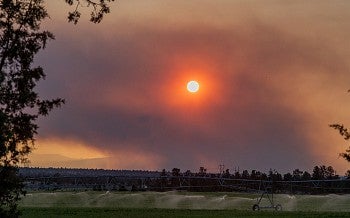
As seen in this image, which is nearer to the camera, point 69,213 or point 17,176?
point 17,176

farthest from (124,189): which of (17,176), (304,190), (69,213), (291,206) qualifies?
(17,176)

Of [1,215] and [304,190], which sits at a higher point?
[304,190]

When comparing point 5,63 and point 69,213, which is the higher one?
point 5,63

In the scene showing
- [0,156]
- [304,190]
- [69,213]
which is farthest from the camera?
[304,190]

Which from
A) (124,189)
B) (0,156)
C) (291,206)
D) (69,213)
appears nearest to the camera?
(0,156)

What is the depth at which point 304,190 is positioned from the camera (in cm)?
12088

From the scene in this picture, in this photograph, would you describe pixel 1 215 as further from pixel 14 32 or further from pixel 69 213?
pixel 69 213

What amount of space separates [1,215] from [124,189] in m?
91.3

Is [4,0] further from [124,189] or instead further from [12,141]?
[124,189]

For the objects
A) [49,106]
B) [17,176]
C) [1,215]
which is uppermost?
[49,106]

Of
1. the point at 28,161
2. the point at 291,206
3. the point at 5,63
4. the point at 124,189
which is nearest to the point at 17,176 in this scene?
the point at 28,161

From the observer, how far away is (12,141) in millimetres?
20438

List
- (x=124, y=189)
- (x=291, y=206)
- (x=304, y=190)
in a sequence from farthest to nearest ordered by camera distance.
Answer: (x=304, y=190) < (x=124, y=189) < (x=291, y=206)

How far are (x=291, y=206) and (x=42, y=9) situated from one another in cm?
5172
